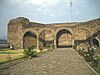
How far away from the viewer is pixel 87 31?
34438 millimetres

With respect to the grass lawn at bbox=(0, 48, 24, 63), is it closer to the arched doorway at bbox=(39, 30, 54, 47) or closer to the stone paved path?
the stone paved path

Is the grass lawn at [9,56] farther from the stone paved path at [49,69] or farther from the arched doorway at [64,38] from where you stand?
the arched doorway at [64,38]

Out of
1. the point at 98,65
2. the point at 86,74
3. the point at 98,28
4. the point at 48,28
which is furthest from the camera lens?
the point at 48,28

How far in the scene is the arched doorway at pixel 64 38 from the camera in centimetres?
3778

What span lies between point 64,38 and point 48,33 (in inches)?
142

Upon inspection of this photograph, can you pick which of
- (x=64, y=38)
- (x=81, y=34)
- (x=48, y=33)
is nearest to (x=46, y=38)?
(x=48, y=33)

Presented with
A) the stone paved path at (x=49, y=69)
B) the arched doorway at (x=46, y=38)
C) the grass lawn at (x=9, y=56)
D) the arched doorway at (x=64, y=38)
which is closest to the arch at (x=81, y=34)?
the arched doorway at (x=64, y=38)

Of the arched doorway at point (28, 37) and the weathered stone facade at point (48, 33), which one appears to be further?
the arched doorway at point (28, 37)

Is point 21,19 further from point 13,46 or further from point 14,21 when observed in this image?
point 13,46

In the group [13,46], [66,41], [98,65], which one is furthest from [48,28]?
[98,65]

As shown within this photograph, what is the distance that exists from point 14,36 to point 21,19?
12.3 feet

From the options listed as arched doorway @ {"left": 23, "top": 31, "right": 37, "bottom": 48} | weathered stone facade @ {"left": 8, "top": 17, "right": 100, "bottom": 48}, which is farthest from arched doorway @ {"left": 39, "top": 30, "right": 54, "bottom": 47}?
arched doorway @ {"left": 23, "top": 31, "right": 37, "bottom": 48}

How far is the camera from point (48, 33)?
1551 inches

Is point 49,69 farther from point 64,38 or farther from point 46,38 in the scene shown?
point 46,38
